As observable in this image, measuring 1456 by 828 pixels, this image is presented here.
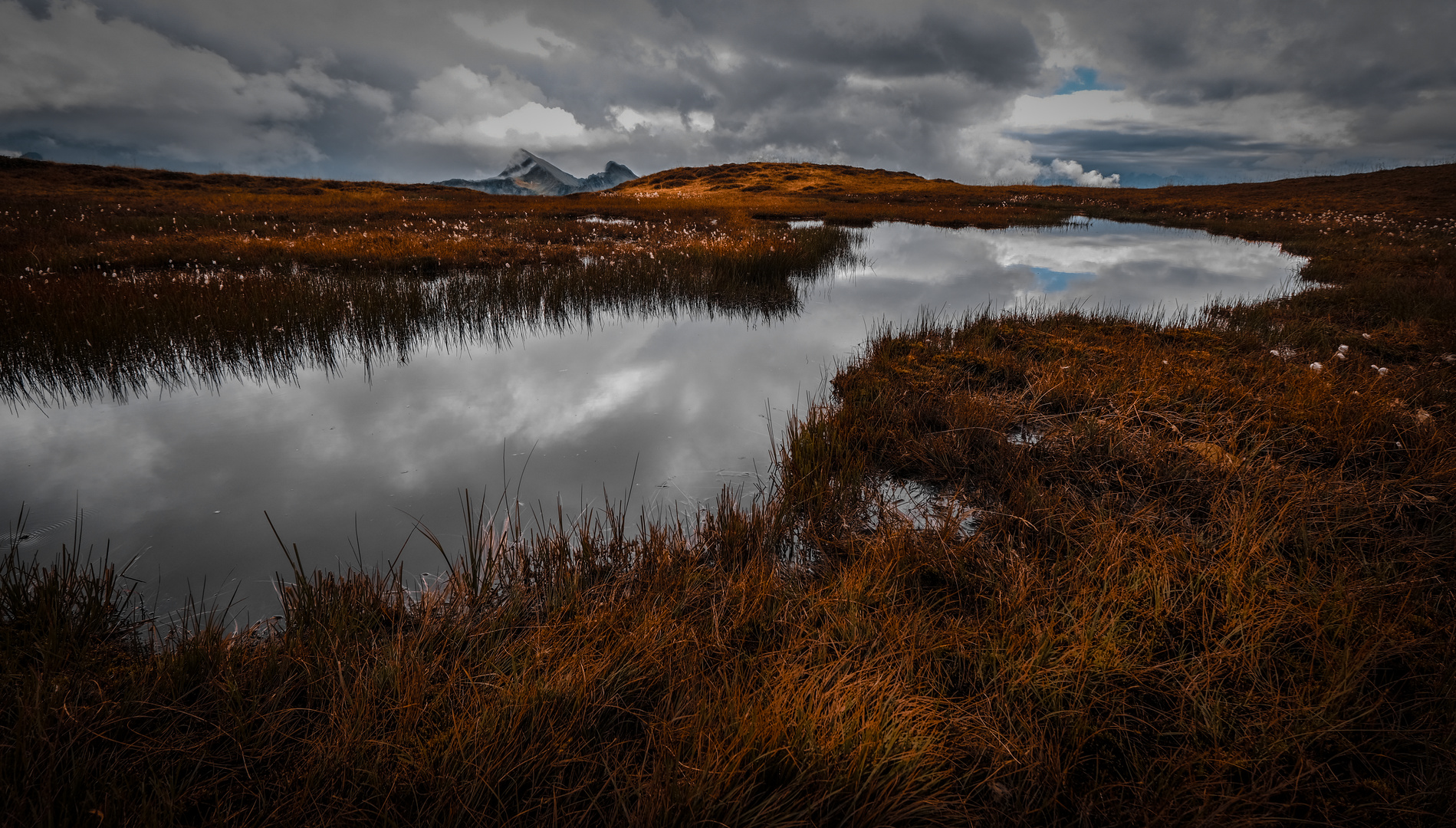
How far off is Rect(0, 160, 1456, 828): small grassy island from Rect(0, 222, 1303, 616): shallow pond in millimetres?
392

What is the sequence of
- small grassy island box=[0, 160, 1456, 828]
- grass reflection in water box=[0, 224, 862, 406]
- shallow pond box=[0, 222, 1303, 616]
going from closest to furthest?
small grassy island box=[0, 160, 1456, 828], shallow pond box=[0, 222, 1303, 616], grass reflection in water box=[0, 224, 862, 406]

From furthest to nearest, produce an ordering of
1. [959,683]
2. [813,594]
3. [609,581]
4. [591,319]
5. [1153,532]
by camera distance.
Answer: [591,319], [1153,532], [609,581], [813,594], [959,683]

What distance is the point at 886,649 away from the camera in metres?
2.39

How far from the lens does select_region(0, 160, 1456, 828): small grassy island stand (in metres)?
1.78

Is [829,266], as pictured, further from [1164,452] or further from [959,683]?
[959,683]

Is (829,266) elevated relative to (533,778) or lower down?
elevated

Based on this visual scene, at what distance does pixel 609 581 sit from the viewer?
10.1 ft

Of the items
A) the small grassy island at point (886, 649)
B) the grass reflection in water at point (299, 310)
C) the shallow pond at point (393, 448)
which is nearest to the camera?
the small grassy island at point (886, 649)

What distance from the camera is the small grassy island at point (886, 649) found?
178 cm

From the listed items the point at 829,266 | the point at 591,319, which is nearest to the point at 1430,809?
the point at 591,319

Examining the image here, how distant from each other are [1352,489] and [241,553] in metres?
7.03

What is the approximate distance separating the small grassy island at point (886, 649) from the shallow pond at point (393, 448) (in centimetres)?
39

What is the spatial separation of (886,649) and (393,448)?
439 centimetres

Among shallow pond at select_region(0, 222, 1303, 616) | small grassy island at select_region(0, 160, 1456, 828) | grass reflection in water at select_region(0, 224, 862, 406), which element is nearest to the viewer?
small grassy island at select_region(0, 160, 1456, 828)
